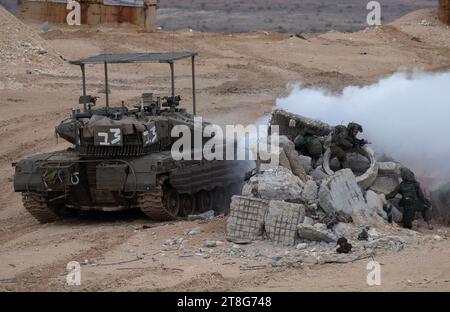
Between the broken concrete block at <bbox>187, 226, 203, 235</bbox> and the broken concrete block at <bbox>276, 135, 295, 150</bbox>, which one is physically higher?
the broken concrete block at <bbox>276, 135, 295, 150</bbox>

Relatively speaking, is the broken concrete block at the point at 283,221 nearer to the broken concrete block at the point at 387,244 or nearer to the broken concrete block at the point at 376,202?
the broken concrete block at the point at 387,244

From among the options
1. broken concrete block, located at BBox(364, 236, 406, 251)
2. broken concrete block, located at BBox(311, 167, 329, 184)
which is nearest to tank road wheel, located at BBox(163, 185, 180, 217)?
broken concrete block, located at BBox(311, 167, 329, 184)

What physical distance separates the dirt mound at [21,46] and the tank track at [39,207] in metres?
14.1

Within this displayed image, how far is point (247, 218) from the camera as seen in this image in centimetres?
1486

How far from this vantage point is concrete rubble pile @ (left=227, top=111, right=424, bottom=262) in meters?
14.4

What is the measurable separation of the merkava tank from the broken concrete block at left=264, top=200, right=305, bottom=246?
220 cm

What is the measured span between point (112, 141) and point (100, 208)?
3.44ft

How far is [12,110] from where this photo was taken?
88.8ft

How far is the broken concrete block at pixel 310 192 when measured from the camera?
15245 mm

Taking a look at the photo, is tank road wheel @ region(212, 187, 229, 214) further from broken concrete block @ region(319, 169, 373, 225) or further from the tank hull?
broken concrete block @ region(319, 169, 373, 225)

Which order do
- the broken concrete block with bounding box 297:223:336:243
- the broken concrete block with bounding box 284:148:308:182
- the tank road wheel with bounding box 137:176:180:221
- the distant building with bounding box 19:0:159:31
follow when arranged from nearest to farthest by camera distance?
the broken concrete block with bounding box 297:223:336:243 → the tank road wheel with bounding box 137:176:180:221 → the broken concrete block with bounding box 284:148:308:182 → the distant building with bounding box 19:0:159:31

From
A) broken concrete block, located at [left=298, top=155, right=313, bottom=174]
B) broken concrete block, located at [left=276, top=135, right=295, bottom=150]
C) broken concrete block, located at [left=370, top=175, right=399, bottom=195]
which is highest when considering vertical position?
broken concrete block, located at [left=276, top=135, right=295, bottom=150]
